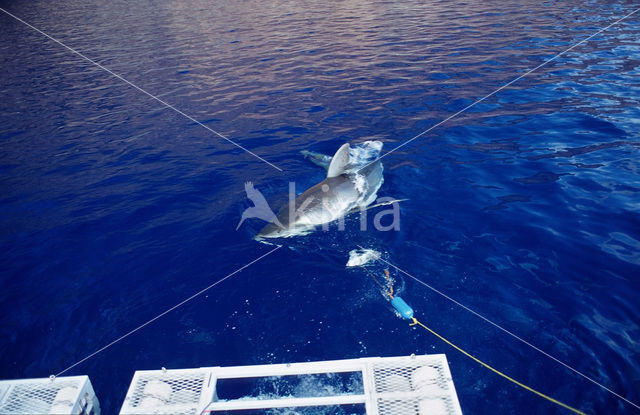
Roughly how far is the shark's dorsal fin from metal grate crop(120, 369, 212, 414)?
25.1 feet

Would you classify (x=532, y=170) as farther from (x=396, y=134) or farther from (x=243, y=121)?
(x=243, y=121)

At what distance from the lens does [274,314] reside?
8758 millimetres

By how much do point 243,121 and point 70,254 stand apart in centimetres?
1121

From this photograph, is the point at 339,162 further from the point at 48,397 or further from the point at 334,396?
the point at 48,397

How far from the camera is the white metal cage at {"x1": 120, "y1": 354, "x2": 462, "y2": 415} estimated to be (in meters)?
5.39

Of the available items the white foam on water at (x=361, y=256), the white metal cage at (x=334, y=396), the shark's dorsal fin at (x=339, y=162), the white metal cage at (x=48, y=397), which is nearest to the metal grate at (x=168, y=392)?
the white metal cage at (x=334, y=396)

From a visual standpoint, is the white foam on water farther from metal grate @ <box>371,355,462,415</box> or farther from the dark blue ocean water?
metal grate @ <box>371,355,462,415</box>

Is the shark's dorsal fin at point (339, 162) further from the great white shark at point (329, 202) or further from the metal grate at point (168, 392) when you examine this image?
the metal grate at point (168, 392)

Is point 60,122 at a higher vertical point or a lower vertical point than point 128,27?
lower

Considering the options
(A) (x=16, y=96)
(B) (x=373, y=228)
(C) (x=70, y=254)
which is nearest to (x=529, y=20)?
(B) (x=373, y=228)

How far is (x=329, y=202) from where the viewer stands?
11.8 metres

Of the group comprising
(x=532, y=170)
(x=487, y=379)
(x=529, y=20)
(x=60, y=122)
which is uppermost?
(x=529, y=20)

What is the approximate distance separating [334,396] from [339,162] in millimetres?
7789

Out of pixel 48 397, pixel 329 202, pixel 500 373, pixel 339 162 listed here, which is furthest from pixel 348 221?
pixel 48 397
